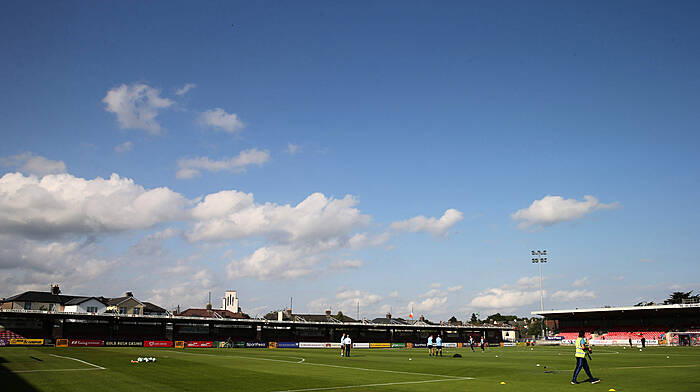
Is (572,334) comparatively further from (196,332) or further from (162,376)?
(162,376)

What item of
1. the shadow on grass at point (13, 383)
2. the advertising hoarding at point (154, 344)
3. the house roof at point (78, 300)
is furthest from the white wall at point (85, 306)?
the shadow on grass at point (13, 383)

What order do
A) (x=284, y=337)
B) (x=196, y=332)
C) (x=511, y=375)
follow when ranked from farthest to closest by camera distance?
(x=284, y=337) → (x=196, y=332) → (x=511, y=375)

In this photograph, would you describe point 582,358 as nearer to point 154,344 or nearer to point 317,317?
point 154,344

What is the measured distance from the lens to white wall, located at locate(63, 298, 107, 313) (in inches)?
3802

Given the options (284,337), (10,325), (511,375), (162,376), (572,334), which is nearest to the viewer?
(162,376)

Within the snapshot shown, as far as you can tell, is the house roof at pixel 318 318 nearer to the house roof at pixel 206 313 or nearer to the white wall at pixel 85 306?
the house roof at pixel 206 313

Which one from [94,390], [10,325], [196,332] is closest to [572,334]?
[196,332]

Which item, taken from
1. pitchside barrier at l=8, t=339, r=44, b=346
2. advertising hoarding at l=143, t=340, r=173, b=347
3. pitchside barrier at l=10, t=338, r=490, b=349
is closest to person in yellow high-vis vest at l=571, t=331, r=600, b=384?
pitchside barrier at l=10, t=338, r=490, b=349

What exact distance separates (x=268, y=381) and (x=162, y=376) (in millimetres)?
5071

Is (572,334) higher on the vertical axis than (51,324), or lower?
lower

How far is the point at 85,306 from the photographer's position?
98.9 metres

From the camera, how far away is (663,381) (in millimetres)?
22453

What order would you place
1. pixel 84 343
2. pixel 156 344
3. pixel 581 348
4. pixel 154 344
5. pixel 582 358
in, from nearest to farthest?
pixel 582 358 < pixel 581 348 < pixel 84 343 < pixel 154 344 < pixel 156 344

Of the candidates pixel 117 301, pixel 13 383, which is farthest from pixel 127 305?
pixel 13 383
